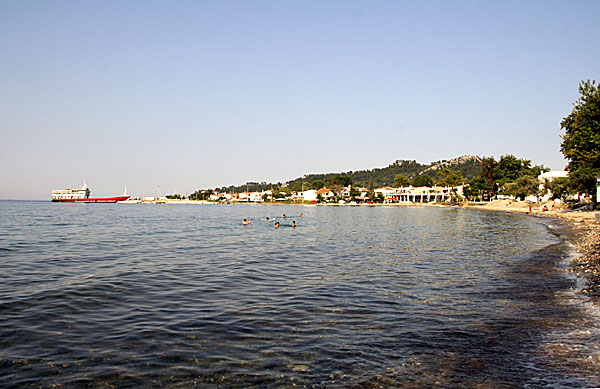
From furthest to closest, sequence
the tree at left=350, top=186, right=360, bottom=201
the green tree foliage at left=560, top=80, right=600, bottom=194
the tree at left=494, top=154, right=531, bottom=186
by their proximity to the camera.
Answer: the tree at left=350, top=186, right=360, bottom=201 < the tree at left=494, top=154, right=531, bottom=186 < the green tree foliage at left=560, top=80, right=600, bottom=194

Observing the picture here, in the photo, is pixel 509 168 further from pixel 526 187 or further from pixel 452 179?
pixel 526 187

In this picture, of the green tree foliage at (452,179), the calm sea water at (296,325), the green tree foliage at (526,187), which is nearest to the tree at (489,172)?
the green tree foliage at (452,179)

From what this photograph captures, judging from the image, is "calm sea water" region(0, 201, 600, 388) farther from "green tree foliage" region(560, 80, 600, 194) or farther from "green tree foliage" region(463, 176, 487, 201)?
"green tree foliage" region(463, 176, 487, 201)

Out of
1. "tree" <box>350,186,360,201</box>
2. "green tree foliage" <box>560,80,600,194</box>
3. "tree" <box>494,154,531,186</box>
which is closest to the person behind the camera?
"green tree foliage" <box>560,80,600,194</box>

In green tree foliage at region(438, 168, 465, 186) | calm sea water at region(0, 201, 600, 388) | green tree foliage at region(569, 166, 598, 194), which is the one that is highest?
green tree foliage at region(438, 168, 465, 186)

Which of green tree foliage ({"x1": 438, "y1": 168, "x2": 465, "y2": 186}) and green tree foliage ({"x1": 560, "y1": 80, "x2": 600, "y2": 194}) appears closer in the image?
green tree foliage ({"x1": 560, "y1": 80, "x2": 600, "y2": 194})

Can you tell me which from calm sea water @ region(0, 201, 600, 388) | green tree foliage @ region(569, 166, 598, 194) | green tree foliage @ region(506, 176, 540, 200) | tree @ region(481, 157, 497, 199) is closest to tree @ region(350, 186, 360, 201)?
tree @ region(481, 157, 497, 199)

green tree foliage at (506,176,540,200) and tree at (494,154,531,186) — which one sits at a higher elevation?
tree at (494,154,531,186)

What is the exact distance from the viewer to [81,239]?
32.1m

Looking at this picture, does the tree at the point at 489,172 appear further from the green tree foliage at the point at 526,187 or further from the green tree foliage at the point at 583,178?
the green tree foliage at the point at 583,178

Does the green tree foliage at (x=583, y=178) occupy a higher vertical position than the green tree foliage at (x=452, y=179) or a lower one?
lower

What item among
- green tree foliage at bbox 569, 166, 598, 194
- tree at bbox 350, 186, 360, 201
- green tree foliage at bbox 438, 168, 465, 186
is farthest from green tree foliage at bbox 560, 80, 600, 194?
tree at bbox 350, 186, 360, 201

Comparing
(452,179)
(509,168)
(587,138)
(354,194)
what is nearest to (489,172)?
(509,168)

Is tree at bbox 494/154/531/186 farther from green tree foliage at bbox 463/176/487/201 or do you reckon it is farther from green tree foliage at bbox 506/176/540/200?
green tree foliage at bbox 506/176/540/200
